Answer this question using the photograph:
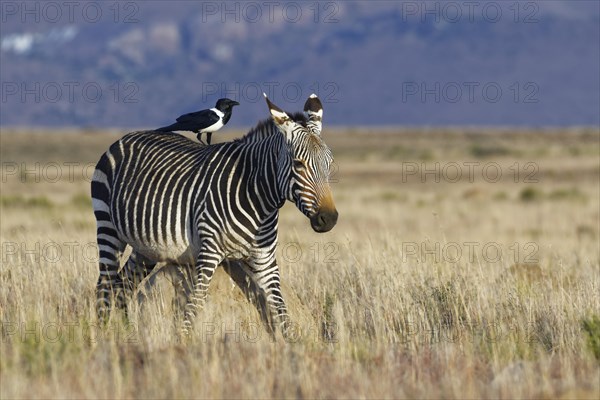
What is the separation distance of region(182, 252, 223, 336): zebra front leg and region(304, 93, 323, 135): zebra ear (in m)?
1.29

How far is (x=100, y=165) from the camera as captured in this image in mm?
10320

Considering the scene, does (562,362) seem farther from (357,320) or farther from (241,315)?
(241,315)

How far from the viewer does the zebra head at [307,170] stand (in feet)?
27.1

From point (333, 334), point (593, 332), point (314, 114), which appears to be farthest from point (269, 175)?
point (593, 332)

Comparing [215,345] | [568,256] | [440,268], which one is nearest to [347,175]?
[568,256]

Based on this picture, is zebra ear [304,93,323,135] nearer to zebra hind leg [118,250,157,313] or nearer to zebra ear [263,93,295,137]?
zebra ear [263,93,295,137]

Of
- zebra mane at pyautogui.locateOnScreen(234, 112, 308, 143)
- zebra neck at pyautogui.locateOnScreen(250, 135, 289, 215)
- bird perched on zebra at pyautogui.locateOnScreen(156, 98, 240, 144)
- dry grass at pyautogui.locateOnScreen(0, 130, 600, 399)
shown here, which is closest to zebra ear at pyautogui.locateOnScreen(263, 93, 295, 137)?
zebra neck at pyautogui.locateOnScreen(250, 135, 289, 215)

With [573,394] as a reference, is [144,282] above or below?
above

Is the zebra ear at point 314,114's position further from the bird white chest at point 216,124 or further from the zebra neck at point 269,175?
the bird white chest at point 216,124

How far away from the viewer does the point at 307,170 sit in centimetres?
843

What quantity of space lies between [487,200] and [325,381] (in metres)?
24.6

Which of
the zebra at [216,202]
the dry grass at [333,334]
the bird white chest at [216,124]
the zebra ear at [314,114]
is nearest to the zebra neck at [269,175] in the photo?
the zebra at [216,202]

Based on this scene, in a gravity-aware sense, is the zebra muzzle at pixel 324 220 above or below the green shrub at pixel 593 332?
above

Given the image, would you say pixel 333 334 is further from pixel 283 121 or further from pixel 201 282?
pixel 283 121
